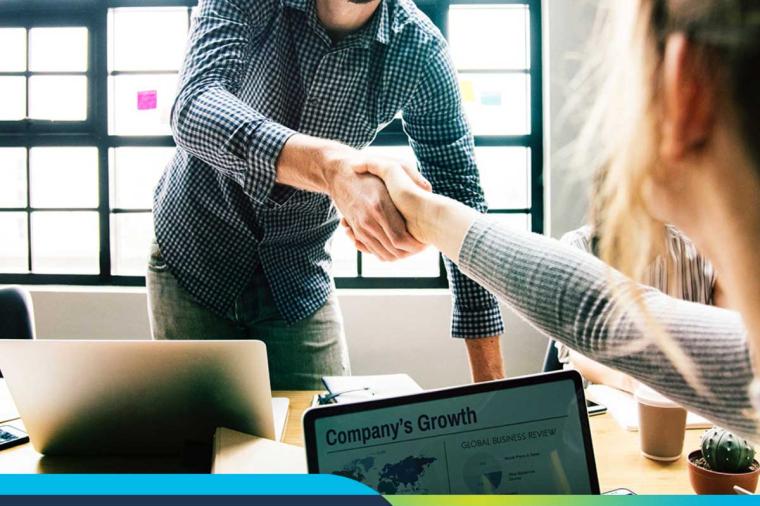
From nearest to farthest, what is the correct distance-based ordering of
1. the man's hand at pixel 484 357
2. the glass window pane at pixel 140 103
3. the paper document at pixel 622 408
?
the paper document at pixel 622 408
the man's hand at pixel 484 357
the glass window pane at pixel 140 103

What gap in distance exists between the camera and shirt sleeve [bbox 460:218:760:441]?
596 mm

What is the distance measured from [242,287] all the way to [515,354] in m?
2.05

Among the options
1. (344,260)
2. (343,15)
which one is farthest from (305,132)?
(344,260)

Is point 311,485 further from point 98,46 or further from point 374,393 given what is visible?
point 98,46

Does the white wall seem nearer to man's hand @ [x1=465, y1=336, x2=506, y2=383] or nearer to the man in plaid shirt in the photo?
the man in plaid shirt

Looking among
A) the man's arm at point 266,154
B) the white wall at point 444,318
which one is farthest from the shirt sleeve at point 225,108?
the white wall at point 444,318

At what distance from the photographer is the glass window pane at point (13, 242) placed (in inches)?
143

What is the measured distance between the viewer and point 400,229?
1.00 metres

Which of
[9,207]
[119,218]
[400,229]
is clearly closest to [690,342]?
[400,229]

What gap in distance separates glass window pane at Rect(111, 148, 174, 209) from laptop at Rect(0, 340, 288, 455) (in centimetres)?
278

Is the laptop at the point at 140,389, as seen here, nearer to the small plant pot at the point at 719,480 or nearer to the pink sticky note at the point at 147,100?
the small plant pot at the point at 719,480

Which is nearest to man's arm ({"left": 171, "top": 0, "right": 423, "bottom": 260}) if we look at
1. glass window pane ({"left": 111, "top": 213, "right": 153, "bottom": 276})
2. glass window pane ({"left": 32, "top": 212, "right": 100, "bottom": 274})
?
glass window pane ({"left": 111, "top": 213, "right": 153, "bottom": 276})

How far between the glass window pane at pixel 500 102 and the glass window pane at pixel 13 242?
2.72 meters

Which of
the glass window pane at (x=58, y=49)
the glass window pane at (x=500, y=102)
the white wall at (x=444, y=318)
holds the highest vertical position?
the glass window pane at (x=58, y=49)
